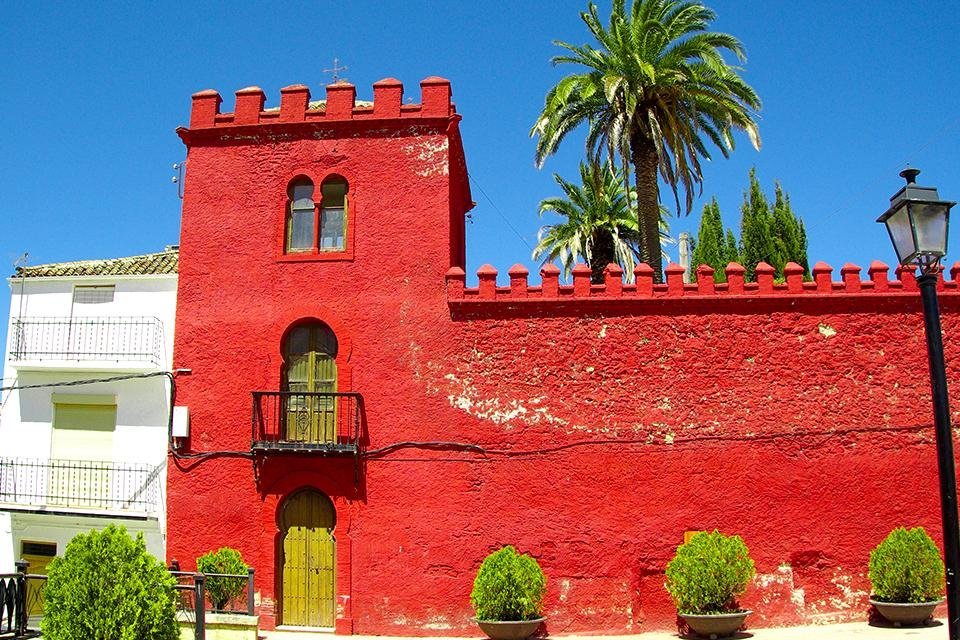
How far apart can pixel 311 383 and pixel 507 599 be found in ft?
16.2

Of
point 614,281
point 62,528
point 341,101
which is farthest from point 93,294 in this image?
point 614,281

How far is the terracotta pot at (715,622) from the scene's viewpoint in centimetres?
1215

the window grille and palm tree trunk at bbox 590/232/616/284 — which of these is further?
palm tree trunk at bbox 590/232/616/284

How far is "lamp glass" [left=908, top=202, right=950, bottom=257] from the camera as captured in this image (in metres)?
6.86

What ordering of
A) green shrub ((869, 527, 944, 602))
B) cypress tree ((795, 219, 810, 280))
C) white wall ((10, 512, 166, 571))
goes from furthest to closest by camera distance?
cypress tree ((795, 219, 810, 280)) → white wall ((10, 512, 166, 571)) → green shrub ((869, 527, 944, 602))

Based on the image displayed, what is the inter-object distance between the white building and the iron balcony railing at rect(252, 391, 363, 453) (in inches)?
79.5

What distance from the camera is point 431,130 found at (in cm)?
1528

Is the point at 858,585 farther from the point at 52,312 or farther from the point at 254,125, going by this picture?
the point at 52,312

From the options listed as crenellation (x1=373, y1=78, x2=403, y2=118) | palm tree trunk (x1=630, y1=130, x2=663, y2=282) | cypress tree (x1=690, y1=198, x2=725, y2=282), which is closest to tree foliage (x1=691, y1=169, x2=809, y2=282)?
cypress tree (x1=690, y1=198, x2=725, y2=282)

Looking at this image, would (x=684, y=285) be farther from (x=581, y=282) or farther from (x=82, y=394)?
(x=82, y=394)

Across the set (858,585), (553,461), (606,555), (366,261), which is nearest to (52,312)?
(366,261)

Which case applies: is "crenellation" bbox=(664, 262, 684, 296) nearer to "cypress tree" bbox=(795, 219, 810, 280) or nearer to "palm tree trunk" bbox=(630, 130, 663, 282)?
"palm tree trunk" bbox=(630, 130, 663, 282)

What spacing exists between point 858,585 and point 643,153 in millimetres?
9781

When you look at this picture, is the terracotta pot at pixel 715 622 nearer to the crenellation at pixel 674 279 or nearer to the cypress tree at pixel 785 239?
the crenellation at pixel 674 279
